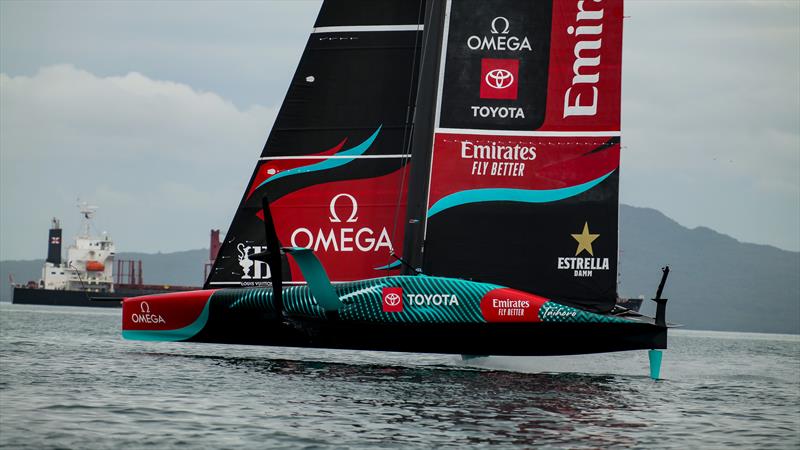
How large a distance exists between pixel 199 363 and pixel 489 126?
705 cm

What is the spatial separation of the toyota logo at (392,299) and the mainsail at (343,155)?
5.69 ft

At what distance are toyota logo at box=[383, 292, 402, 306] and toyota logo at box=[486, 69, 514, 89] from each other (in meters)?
4.58

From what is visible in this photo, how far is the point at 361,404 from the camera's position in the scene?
1534 centimetres

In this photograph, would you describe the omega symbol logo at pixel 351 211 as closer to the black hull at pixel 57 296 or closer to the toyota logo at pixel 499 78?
the toyota logo at pixel 499 78

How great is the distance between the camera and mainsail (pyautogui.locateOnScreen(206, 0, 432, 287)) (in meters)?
21.7

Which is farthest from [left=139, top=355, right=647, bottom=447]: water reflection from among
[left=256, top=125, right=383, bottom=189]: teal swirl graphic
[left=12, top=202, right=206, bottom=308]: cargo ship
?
[left=12, top=202, right=206, bottom=308]: cargo ship

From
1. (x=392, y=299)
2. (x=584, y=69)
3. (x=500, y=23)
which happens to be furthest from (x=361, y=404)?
(x=500, y=23)

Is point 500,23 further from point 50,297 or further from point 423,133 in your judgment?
point 50,297

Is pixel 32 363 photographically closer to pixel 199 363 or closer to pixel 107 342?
pixel 199 363

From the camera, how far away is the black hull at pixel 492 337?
19922 millimetres

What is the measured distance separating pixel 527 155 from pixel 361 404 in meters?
7.69

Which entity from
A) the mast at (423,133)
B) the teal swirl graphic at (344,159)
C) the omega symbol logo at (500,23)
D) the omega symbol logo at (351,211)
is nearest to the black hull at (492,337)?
the mast at (423,133)

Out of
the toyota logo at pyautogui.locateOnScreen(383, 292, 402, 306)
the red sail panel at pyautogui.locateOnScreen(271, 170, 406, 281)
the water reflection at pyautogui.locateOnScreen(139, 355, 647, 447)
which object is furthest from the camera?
the red sail panel at pyautogui.locateOnScreen(271, 170, 406, 281)

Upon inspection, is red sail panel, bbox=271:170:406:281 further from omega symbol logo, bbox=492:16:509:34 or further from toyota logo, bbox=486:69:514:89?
omega symbol logo, bbox=492:16:509:34
